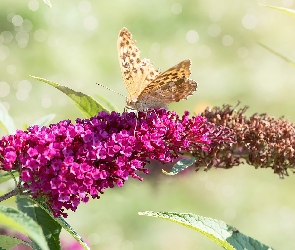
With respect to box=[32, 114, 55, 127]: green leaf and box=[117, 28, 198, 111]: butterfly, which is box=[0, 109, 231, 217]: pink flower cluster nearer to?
box=[117, 28, 198, 111]: butterfly

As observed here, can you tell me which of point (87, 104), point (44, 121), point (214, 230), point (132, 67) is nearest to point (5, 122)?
point (44, 121)

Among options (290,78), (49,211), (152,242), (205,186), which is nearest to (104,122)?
(49,211)

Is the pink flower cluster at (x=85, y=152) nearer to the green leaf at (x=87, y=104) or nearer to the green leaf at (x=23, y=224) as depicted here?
the green leaf at (x=87, y=104)

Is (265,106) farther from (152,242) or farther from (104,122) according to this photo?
(104,122)

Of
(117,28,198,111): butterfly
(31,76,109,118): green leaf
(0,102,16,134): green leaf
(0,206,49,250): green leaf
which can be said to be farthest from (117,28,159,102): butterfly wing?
(0,206,49,250): green leaf

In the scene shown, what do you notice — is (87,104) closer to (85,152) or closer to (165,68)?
(85,152)

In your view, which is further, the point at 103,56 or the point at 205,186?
the point at 103,56
